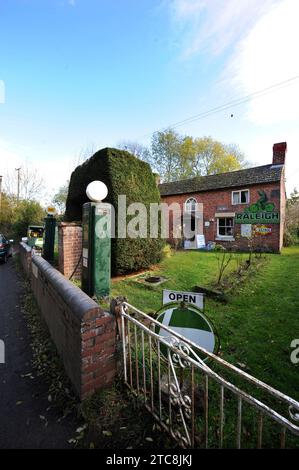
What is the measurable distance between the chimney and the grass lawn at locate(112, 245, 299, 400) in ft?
30.8

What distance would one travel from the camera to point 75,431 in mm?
2094

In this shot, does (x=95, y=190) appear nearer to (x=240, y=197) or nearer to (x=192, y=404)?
(x=192, y=404)

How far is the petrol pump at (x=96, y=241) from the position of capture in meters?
4.72

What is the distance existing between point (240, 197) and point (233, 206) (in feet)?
2.41

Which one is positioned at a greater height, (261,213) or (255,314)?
(261,213)

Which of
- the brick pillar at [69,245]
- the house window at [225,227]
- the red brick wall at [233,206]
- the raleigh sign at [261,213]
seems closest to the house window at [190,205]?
the red brick wall at [233,206]

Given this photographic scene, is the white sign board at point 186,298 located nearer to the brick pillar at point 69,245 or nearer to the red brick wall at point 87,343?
the red brick wall at point 87,343

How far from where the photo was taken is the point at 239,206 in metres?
15.2

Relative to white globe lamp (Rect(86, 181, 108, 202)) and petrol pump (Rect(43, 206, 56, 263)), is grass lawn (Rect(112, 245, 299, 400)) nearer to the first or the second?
white globe lamp (Rect(86, 181, 108, 202))

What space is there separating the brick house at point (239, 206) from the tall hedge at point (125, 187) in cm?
754

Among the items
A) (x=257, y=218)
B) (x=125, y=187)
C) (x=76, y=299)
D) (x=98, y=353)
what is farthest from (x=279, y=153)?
(x=98, y=353)

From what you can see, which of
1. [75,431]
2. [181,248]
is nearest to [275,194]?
[181,248]

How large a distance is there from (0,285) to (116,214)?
435 centimetres
